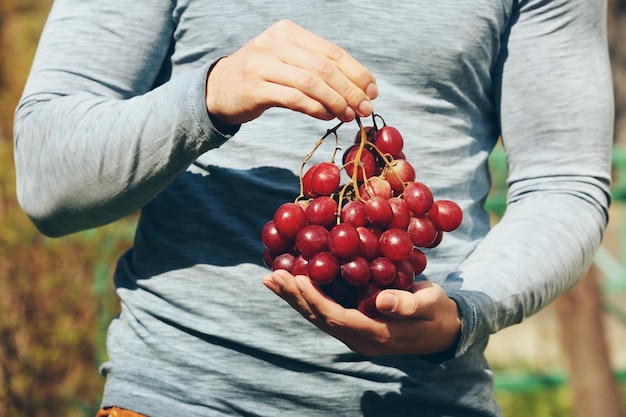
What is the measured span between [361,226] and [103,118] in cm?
42

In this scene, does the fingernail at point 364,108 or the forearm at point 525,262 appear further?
the forearm at point 525,262

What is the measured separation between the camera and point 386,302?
46.8 inches

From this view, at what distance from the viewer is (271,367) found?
148 cm

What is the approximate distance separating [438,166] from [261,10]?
0.40m

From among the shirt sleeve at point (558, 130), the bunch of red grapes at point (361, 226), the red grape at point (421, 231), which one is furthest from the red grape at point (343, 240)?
the shirt sleeve at point (558, 130)

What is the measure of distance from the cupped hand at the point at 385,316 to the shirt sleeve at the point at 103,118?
0.78 feet

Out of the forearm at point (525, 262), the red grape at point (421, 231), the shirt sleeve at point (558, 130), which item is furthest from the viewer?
the shirt sleeve at point (558, 130)

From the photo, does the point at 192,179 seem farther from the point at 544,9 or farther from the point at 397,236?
→ the point at 544,9

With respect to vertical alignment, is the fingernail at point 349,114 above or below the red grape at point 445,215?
above

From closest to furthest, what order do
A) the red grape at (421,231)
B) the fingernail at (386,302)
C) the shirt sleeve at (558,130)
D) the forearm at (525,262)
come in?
the fingernail at (386,302) → the red grape at (421,231) → the forearm at (525,262) → the shirt sleeve at (558,130)

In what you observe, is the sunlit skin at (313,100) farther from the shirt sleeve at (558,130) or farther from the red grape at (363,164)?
the shirt sleeve at (558,130)

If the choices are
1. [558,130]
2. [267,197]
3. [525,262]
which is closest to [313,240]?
[267,197]

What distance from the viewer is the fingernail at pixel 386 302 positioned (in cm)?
119

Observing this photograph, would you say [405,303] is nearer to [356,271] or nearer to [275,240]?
[356,271]
